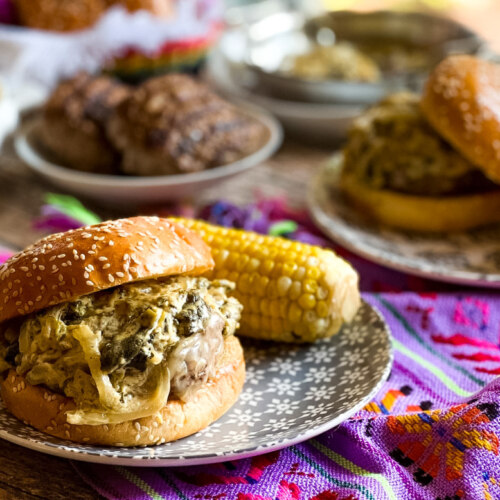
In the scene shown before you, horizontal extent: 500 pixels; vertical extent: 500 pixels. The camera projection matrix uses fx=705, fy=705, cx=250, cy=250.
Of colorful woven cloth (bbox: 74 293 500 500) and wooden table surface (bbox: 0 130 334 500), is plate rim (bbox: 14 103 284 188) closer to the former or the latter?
wooden table surface (bbox: 0 130 334 500)

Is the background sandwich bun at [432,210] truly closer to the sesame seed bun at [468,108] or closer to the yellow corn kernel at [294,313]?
the sesame seed bun at [468,108]

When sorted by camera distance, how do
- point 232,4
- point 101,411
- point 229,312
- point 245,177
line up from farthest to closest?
1. point 232,4
2. point 245,177
3. point 229,312
4. point 101,411

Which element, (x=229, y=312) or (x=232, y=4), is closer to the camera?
(x=229, y=312)

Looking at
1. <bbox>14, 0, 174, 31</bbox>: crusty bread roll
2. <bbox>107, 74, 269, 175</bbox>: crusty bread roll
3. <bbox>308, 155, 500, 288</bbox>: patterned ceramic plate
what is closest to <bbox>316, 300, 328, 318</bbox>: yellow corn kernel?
<bbox>308, 155, 500, 288</bbox>: patterned ceramic plate

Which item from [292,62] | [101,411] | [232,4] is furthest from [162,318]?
[232,4]

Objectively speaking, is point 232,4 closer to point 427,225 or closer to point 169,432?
point 427,225
